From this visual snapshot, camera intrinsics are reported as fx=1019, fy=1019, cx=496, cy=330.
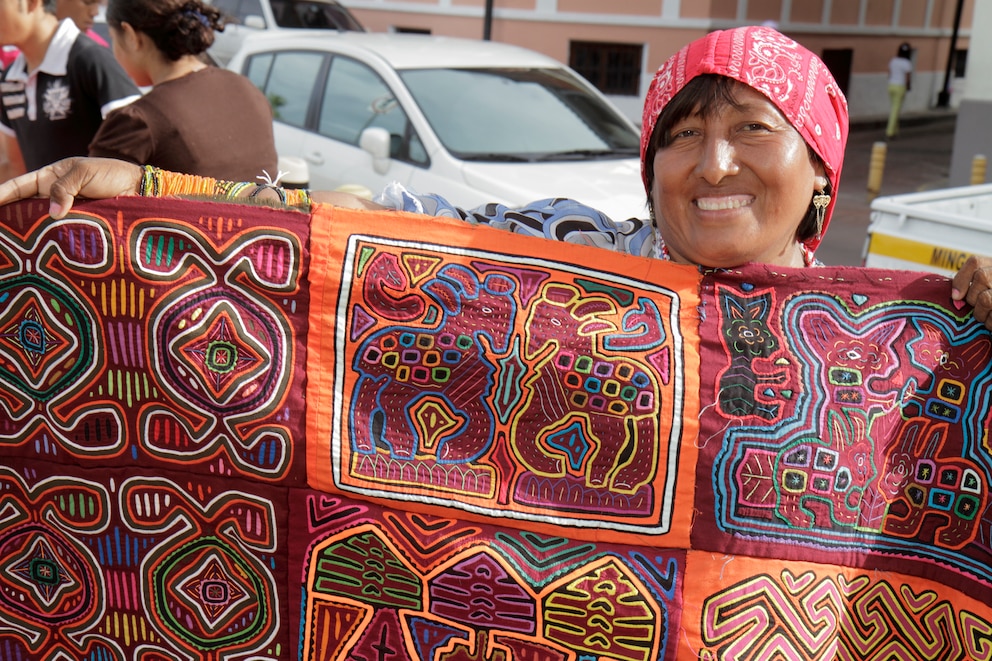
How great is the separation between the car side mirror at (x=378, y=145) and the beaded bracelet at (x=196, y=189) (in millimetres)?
3859

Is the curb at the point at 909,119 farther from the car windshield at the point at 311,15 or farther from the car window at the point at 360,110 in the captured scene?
the car window at the point at 360,110

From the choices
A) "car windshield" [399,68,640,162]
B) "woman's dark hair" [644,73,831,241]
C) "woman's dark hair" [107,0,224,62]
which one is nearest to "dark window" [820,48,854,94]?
"car windshield" [399,68,640,162]

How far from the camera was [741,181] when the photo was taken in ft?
6.50

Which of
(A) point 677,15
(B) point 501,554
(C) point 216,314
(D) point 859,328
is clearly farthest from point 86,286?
(A) point 677,15

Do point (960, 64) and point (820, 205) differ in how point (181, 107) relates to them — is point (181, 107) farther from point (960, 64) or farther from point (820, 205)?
point (960, 64)

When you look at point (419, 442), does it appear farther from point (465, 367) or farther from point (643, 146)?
point (643, 146)

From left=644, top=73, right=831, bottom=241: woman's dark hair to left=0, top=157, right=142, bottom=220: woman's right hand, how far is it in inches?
42.6

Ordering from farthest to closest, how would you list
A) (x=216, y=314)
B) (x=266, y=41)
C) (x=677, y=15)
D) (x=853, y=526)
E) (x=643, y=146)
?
(x=677, y=15) < (x=266, y=41) < (x=643, y=146) < (x=216, y=314) < (x=853, y=526)

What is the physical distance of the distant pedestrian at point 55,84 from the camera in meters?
3.65

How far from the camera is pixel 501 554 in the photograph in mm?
1842

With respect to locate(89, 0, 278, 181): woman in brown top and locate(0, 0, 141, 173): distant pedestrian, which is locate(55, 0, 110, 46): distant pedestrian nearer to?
locate(0, 0, 141, 173): distant pedestrian

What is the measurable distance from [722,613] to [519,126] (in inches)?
184

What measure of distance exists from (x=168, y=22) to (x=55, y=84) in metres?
0.54

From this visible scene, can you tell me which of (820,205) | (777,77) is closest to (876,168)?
(820,205)
